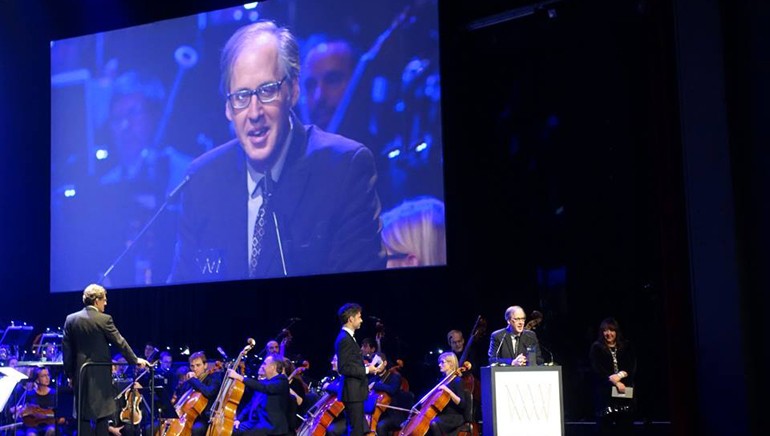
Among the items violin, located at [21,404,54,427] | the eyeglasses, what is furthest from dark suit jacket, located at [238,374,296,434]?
the eyeglasses

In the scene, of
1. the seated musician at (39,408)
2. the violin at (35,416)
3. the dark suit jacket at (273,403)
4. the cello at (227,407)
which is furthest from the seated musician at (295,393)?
the violin at (35,416)

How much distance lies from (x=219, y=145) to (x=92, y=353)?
13.8 ft

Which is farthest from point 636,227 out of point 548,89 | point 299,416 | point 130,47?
point 130,47

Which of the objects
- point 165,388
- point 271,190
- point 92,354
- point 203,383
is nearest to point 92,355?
point 92,354

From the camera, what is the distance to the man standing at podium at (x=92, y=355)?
24.2 ft

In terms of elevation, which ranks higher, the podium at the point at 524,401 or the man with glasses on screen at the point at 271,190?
the man with glasses on screen at the point at 271,190

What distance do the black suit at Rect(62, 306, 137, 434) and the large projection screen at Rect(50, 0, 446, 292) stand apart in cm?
334

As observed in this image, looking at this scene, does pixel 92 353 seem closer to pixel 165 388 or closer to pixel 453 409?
pixel 165 388

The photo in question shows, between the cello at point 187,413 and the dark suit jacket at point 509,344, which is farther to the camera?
the cello at point 187,413

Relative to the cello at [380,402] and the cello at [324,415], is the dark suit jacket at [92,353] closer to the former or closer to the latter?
the cello at [324,415]

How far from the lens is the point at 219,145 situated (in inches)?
441

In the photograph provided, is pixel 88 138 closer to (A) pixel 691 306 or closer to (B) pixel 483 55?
(B) pixel 483 55

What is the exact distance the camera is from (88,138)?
39.8 feet

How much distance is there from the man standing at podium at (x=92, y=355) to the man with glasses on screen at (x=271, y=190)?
10.8 feet
